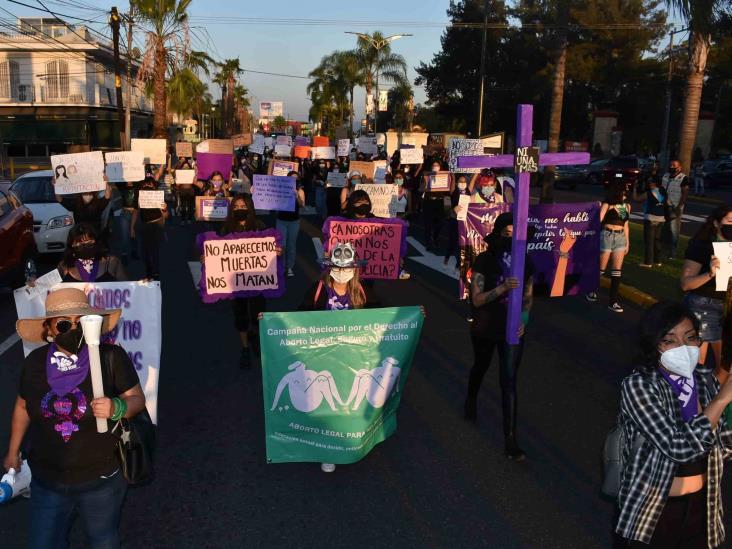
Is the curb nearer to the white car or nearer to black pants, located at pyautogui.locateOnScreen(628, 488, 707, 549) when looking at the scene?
black pants, located at pyautogui.locateOnScreen(628, 488, 707, 549)

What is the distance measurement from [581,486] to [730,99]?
5413 cm

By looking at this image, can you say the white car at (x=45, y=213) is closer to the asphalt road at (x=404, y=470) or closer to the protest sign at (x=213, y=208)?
the protest sign at (x=213, y=208)

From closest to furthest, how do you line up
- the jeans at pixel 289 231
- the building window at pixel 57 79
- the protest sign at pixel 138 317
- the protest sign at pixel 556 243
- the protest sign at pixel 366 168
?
the protest sign at pixel 138 317, the protest sign at pixel 556 243, the jeans at pixel 289 231, the protest sign at pixel 366 168, the building window at pixel 57 79

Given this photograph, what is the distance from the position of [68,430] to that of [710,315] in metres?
4.88

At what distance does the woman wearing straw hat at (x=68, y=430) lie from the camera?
3.03m

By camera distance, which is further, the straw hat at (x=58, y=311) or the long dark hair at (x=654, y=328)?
the straw hat at (x=58, y=311)

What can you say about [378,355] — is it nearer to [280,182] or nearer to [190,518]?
[190,518]

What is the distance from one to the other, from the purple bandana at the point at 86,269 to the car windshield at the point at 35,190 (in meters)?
9.27

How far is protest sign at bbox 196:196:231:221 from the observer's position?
12.8 m

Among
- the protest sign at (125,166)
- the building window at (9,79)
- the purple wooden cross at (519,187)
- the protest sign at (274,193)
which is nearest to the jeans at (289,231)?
the protest sign at (274,193)

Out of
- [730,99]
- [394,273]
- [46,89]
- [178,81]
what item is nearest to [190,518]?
[394,273]

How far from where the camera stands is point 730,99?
50.6m

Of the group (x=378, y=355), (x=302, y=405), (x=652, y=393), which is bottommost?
(x=302, y=405)

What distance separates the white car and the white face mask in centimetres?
1152
